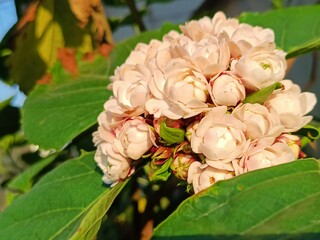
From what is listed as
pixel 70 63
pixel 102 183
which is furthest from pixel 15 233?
pixel 70 63

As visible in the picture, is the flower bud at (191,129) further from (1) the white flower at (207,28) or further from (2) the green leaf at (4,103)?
(2) the green leaf at (4,103)

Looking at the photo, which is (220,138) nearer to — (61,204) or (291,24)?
(61,204)

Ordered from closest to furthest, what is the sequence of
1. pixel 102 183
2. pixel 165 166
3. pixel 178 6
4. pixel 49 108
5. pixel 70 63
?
pixel 165 166, pixel 102 183, pixel 49 108, pixel 70 63, pixel 178 6

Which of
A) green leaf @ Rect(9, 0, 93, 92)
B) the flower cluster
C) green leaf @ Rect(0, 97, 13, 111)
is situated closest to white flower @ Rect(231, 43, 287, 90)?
the flower cluster

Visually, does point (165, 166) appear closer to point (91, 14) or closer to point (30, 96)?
point (30, 96)

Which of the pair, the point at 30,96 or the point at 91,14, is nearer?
the point at 30,96

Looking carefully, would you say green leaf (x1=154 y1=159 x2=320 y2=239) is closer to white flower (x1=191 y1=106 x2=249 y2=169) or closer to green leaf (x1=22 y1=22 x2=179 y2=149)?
white flower (x1=191 y1=106 x2=249 y2=169)

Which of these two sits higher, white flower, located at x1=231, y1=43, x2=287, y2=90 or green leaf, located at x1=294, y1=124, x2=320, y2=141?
white flower, located at x1=231, y1=43, x2=287, y2=90
